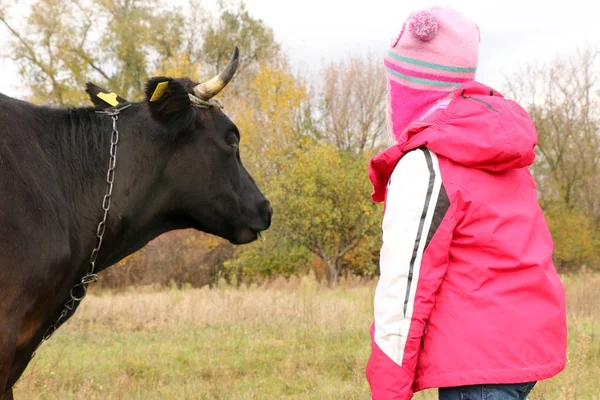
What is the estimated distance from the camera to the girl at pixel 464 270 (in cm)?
236

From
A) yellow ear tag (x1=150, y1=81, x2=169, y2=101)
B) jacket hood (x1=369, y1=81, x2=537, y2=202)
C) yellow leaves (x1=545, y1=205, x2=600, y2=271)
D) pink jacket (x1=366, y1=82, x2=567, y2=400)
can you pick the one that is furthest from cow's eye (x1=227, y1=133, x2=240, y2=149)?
yellow leaves (x1=545, y1=205, x2=600, y2=271)

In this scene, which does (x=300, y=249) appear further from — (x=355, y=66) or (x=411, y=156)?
(x=411, y=156)

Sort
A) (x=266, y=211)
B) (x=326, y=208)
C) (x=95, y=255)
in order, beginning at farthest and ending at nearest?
(x=326, y=208) → (x=266, y=211) → (x=95, y=255)

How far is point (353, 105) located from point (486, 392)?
35.3m

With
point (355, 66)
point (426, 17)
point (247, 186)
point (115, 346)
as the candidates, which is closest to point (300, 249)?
point (355, 66)

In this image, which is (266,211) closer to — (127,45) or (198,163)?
(198,163)

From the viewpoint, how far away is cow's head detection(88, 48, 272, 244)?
385 cm

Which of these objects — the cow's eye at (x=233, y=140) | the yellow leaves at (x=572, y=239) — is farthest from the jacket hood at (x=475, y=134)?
the yellow leaves at (x=572, y=239)

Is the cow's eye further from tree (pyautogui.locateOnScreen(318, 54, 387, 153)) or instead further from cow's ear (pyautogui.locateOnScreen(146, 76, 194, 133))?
tree (pyautogui.locateOnScreen(318, 54, 387, 153))

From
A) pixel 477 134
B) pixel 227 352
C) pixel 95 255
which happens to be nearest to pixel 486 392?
pixel 477 134

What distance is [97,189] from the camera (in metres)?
3.66

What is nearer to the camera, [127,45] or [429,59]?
[429,59]

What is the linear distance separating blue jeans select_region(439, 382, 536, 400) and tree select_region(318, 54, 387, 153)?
33.2 meters

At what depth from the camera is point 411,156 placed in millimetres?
2486
